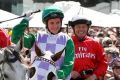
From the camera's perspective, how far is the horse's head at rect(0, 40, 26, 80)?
4.16m

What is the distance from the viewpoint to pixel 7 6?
38.8m

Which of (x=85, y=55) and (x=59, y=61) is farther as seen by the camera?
(x=85, y=55)

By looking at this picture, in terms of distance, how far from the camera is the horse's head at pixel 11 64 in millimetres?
4164

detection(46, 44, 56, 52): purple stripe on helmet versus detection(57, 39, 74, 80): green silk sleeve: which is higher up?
detection(46, 44, 56, 52): purple stripe on helmet

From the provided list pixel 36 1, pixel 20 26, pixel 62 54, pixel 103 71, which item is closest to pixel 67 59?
pixel 62 54

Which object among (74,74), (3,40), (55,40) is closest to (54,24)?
(55,40)

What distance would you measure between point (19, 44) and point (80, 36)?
1369 mm

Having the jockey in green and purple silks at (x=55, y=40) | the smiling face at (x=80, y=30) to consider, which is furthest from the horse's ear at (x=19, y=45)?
the smiling face at (x=80, y=30)

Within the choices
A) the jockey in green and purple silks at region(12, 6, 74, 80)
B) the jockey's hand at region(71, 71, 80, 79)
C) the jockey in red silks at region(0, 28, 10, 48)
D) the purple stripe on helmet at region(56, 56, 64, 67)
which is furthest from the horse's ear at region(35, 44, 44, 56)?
the jockey's hand at region(71, 71, 80, 79)

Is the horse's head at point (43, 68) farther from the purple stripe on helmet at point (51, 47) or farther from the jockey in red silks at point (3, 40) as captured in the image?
the jockey in red silks at point (3, 40)

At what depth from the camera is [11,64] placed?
4266 mm

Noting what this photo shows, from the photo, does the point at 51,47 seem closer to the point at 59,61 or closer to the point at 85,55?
the point at 59,61

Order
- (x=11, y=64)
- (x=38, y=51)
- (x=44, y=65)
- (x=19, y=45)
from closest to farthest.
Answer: (x=11, y=64) < (x=19, y=45) < (x=44, y=65) < (x=38, y=51)

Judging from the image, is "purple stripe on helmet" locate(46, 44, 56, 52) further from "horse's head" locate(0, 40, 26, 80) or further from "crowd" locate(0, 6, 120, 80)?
"horse's head" locate(0, 40, 26, 80)
